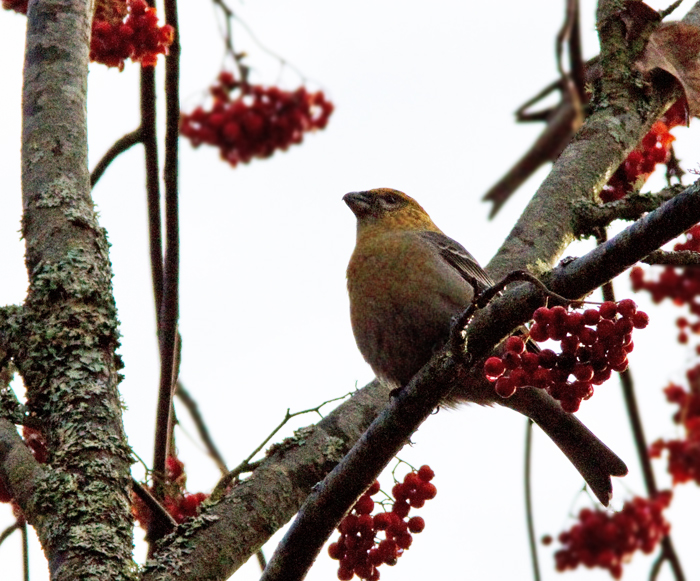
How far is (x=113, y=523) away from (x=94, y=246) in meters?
0.84

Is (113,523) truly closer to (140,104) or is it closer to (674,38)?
(140,104)

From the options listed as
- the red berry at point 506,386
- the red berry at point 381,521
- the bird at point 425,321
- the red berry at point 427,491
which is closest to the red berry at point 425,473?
the red berry at point 427,491

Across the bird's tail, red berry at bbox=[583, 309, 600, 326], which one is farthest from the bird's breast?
red berry at bbox=[583, 309, 600, 326]

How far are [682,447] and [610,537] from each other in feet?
2.16

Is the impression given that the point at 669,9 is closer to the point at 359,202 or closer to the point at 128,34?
the point at 359,202

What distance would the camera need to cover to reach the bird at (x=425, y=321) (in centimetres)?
379

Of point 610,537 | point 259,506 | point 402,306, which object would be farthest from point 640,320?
point 610,537

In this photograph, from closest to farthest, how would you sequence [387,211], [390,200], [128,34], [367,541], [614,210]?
[367,541]
[614,210]
[128,34]
[387,211]
[390,200]

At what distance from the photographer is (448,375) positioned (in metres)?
2.48

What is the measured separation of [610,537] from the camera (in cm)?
500

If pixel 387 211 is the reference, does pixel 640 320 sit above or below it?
below

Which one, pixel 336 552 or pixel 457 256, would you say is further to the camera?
pixel 457 256

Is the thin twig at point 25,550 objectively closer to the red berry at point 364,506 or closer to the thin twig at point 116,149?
the red berry at point 364,506

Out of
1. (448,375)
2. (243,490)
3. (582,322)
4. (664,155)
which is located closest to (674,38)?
(664,155)
